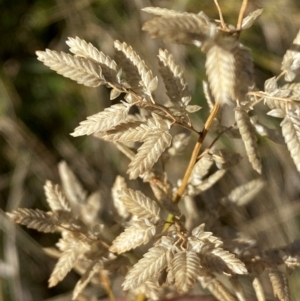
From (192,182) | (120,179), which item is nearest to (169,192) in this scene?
(192,182)

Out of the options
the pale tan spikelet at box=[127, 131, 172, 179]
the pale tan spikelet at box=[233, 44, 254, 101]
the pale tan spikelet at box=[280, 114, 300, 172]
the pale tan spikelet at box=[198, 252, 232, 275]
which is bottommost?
the pale tan spikelet at box=[198, 252, 232, 275]

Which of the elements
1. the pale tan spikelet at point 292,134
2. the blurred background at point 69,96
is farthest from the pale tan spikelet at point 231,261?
the blurred background at point 69,96

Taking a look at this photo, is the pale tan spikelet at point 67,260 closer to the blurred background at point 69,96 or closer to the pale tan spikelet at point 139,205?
the pale tan spikelet at point 139,205

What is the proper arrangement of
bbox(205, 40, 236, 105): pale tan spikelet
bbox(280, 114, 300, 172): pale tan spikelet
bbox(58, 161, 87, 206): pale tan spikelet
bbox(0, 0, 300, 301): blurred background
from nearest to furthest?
bbox(205, 40, 236, 105): pale tan spikelet → bbox(280, 114, 300, 172): pale tan spikelet → bbox(58, 161, 87, 206): pale tan spikelet → bbox(0, 0, 300, 301): blurred background

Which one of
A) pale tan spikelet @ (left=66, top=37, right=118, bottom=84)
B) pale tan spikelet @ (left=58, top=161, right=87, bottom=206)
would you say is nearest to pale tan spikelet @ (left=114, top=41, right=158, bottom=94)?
pale tan spikelet @ (left=66, top=37, right=118, bottom=84)

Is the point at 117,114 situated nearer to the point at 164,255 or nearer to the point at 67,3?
the point at 164,255

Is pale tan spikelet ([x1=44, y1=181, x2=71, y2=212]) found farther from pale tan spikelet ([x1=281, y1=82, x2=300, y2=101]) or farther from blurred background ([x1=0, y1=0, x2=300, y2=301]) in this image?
blurred background ([x1=0, y1=0, x2=300, y2=301])
